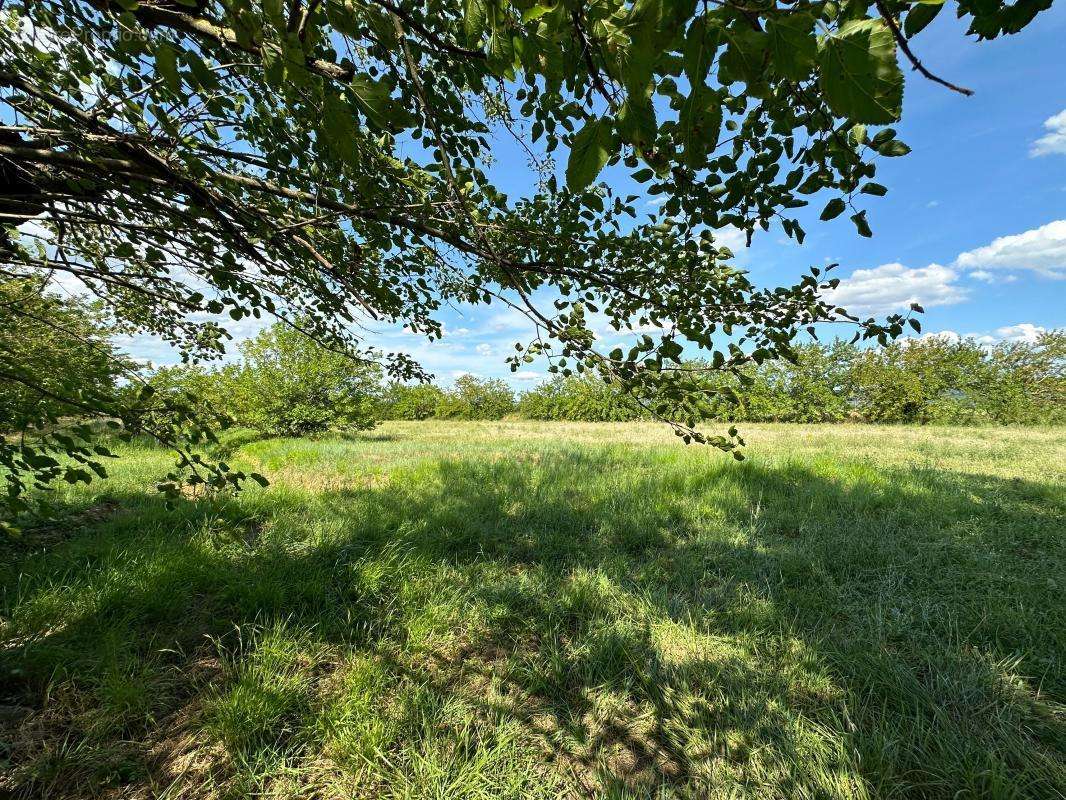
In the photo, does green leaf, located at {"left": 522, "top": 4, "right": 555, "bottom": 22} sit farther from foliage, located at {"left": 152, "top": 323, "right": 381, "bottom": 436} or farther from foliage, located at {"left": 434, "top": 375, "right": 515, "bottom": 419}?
foliage, located at {"left": 434, "top": 375, "right": 515, "bottom": 419}

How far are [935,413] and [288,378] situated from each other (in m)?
33.8

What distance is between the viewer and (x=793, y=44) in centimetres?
69

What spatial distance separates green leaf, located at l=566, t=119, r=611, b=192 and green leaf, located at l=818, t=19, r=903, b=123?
39 cm

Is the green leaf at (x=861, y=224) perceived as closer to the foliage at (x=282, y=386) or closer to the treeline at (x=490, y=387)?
the treeline at (x=490, y=387)

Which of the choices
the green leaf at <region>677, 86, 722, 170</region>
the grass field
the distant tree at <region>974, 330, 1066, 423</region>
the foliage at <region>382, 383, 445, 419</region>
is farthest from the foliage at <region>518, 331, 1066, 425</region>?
the green leaf at <region>677, 86, 722, 170</region>

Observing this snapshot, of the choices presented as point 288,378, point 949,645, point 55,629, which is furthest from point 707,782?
point 288,378

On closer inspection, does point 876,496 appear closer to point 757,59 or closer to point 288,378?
point 757,59

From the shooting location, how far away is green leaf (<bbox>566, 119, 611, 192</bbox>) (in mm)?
855

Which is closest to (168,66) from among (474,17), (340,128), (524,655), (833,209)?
(340,128)

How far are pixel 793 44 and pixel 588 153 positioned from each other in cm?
40

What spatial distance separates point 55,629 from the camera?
93.6 inches

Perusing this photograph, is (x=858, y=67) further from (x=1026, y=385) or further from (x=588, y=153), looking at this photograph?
(x=1026, y=385)

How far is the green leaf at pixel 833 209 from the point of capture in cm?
150

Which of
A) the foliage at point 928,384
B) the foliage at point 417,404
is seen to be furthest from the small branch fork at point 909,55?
the foliage at point 417,404
